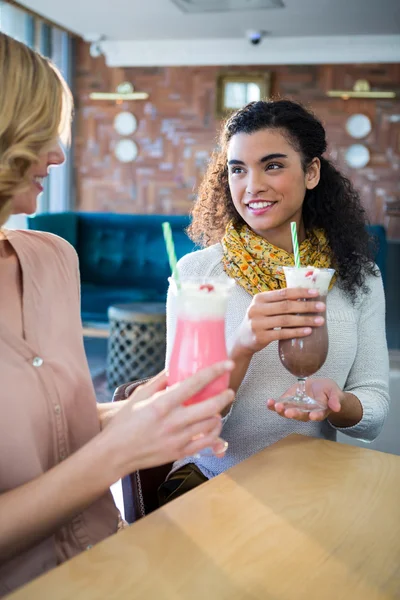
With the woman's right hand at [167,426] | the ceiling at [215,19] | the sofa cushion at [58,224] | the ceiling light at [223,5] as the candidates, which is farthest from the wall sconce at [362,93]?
the woman's right hand at [167,426]

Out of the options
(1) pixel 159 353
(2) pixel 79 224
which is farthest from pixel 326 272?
(2) pixel 79 224

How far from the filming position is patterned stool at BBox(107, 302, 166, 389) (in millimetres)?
4762

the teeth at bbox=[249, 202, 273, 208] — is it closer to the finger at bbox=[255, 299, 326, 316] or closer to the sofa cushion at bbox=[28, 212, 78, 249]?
the finger at bbox=[255, 299, 326, 316]

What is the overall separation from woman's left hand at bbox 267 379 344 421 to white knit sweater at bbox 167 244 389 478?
24 centimetres

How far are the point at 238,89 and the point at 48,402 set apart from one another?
7454 millimetres

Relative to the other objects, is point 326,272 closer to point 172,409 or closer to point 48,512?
point 172,409

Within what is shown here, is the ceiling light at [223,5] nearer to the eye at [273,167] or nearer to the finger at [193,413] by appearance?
the eye at [273,167]

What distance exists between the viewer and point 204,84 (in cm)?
825

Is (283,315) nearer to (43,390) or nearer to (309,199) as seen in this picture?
(43,390)

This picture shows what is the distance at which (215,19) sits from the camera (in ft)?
23.4

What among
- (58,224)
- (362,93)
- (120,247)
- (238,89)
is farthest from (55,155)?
(238,89)

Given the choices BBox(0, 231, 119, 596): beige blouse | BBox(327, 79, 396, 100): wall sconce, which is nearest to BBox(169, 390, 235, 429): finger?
BBox(0, 231, 119, 596): beige blouse

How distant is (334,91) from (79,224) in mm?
3354

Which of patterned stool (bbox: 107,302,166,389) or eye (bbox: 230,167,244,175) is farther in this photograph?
patterned stool (bbox: 107,302,166,389)
